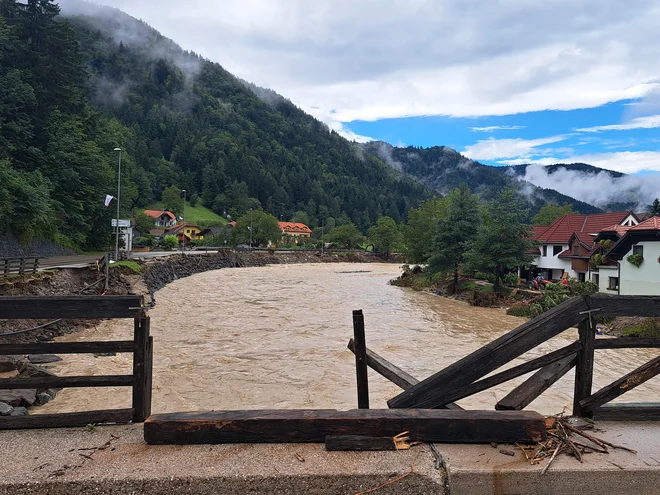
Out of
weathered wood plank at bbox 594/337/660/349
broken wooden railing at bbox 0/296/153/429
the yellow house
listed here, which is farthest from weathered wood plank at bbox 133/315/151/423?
the yellow house

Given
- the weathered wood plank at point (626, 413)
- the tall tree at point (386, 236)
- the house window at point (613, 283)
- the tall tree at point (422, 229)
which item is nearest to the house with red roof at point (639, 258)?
the house window at point (613, 283)

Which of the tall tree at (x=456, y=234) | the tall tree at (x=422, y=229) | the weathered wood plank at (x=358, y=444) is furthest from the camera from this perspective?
the tall tree at (x=422, y=229)

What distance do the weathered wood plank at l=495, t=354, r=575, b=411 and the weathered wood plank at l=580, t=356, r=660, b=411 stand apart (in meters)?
0.31

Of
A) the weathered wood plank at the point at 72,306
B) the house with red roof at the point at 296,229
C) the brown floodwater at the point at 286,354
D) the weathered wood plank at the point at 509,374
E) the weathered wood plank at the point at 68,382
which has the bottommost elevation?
the brown floodwater at the point at 286,354

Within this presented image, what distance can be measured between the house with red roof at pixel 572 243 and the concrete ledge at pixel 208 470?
39131mm

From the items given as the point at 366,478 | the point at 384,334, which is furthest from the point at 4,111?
the point at 366,478

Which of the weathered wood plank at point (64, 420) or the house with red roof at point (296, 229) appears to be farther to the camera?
the house with red roof at point (296, 229)

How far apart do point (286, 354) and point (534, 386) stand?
13044 mm

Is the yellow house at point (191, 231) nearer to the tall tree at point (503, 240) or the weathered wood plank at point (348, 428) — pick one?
the tall tree at point (503, 240)

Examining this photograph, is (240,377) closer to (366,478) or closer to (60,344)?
(60,344)

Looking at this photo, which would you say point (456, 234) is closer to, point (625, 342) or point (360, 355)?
point (360, 355)

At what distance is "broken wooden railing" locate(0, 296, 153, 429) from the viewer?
415 centimetres

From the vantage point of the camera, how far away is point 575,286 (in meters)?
33.0

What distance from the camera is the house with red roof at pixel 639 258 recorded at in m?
25.4
